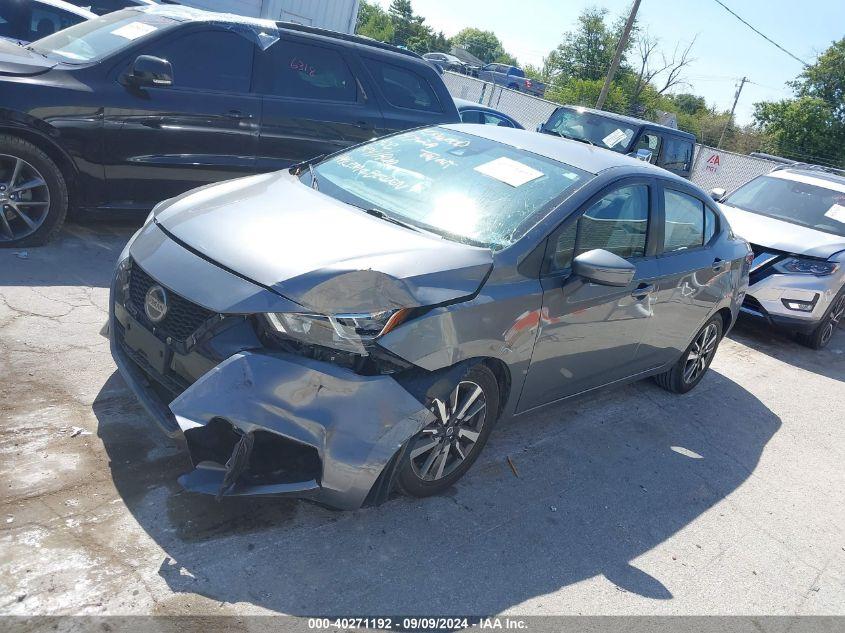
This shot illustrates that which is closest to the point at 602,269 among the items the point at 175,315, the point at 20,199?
the point at 175,315

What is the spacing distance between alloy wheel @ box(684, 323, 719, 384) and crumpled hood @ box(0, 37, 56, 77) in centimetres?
513

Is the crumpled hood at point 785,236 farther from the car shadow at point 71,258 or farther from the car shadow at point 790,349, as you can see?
the car shadow at point 71,258

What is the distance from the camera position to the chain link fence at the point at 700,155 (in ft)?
65.2

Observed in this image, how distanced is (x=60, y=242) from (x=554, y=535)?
14.1ft

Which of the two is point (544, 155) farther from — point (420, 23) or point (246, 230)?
point (420, 23)

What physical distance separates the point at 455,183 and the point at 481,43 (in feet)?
331

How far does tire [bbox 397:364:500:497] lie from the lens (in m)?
3.31

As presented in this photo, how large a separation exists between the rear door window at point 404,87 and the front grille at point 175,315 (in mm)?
4407

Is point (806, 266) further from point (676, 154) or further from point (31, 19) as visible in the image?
point (31, 19)

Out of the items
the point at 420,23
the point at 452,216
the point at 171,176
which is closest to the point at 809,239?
the point at 452,216

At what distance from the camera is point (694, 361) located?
5762mm

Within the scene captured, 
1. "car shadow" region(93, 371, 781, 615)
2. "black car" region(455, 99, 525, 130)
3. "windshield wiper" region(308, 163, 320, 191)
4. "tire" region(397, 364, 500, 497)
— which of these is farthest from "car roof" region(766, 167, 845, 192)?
"tire" region(397, 364, 500, 497)

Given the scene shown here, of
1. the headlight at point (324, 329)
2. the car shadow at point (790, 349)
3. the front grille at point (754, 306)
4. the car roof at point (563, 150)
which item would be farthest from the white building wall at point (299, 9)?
the headlight at point (324, 329)

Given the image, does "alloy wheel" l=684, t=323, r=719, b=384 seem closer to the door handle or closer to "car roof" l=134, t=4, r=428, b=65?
the door handle
